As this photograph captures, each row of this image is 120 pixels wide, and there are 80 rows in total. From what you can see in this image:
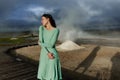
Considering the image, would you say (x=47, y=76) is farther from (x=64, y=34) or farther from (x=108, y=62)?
(x=64, y=34)

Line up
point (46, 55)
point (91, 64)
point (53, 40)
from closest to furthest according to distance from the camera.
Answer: point (53, 40) < point (46, 55) < point (91, 64)

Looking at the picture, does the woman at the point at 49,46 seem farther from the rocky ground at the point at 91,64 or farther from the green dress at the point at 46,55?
the rocky ground at the point at 91,64

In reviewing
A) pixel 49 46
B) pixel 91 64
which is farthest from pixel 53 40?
pixel 91 64

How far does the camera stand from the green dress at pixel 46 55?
22.1ft

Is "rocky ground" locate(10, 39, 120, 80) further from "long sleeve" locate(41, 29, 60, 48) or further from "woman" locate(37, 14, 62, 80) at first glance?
"long sleeve" locate(41, 29, 60, 48)

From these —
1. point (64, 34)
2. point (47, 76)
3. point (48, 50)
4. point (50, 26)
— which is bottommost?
point (64, 34)

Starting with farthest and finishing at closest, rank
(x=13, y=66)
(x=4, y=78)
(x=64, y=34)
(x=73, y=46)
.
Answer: (x=64, y=34) < (x=73, y=46) < (x=13, y=66) < (x=4, y=78)

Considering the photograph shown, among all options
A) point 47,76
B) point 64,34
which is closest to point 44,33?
point 47,76

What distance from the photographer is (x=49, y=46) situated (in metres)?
6.78

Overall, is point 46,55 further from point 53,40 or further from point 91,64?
point 91,64

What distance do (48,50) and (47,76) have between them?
670 millimetres

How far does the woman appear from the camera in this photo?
6.75m

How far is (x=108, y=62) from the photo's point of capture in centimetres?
1656

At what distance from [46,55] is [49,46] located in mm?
244
